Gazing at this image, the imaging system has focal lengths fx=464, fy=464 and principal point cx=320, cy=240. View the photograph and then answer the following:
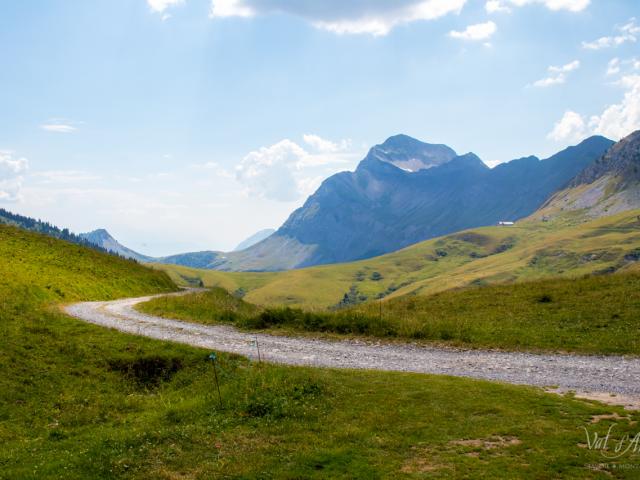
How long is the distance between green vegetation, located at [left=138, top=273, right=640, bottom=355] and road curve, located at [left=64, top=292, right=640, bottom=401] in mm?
2245

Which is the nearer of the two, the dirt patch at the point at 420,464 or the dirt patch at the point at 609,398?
the dirt patch at the point at 420,464

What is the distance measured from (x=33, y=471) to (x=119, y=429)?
3849 millimetres

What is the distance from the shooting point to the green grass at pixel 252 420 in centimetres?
1346

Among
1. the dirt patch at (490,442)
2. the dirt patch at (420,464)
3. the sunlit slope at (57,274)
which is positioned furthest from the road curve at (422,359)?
the dirt patch at (420,464)

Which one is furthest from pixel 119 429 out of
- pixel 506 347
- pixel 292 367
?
pixel 506 347

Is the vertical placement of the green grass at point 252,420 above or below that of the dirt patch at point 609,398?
below

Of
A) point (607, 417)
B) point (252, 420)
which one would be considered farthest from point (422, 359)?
point (252, 420)

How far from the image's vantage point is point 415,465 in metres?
13.1

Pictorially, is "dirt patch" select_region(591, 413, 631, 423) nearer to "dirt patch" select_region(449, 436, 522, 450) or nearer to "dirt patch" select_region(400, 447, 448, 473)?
"dirt patch" select_region(449, 436, 522, 450)

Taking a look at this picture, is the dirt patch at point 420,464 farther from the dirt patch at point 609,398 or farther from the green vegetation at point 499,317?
the green vegetation at point 499,317

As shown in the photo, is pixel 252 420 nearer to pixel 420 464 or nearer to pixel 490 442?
pixel 420 464

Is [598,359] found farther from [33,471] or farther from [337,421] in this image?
[33,471]

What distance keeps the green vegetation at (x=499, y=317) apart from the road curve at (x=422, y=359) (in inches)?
88.4

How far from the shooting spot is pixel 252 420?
1755 cm
